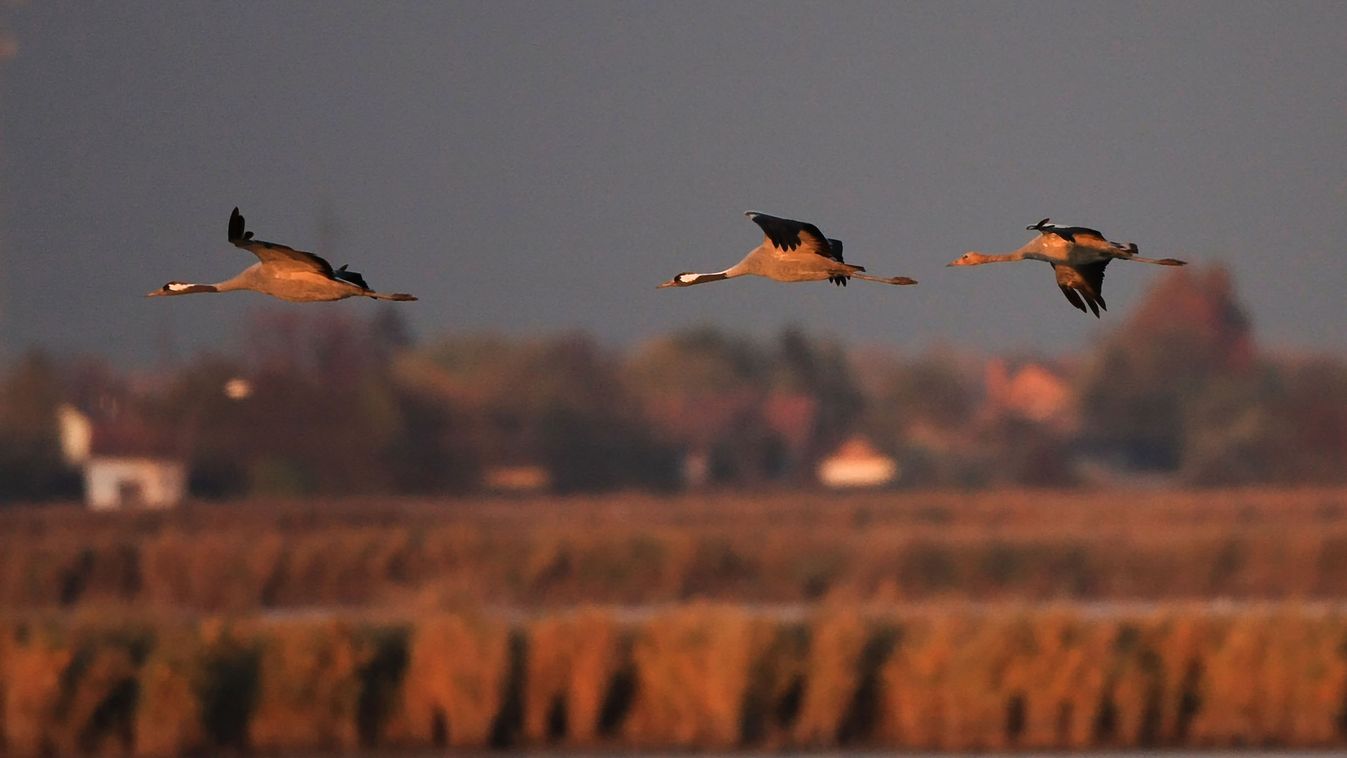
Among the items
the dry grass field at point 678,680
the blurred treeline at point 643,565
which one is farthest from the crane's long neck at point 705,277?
the blurred treeline at point 643,565

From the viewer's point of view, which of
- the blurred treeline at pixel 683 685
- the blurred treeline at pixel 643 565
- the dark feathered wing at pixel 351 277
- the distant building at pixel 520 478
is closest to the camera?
the dark feathered wing at pixel 351 277

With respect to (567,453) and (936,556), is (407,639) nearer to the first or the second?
(936,556)

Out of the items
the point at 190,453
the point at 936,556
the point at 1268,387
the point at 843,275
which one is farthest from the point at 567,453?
the point at 843,275

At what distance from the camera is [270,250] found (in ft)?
21.5

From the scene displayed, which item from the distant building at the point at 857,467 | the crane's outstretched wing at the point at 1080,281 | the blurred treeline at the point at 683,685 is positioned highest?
the crane's outstretched wing at the point at 1080,281

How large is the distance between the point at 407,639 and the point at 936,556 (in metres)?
20.7

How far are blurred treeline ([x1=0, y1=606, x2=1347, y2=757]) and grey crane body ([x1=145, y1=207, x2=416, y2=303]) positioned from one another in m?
22.4

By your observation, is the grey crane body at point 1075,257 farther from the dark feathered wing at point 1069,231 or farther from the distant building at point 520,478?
the distant building at point 520,478

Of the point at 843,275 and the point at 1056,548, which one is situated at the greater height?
the point at 843,275

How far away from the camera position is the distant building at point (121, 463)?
54.1m

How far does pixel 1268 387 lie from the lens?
69.9 metres

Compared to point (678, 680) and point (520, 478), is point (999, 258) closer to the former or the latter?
point (678, 680)

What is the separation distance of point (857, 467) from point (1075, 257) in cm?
6426

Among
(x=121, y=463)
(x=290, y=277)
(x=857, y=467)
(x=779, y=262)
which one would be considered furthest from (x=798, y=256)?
(x=857, y=467)
